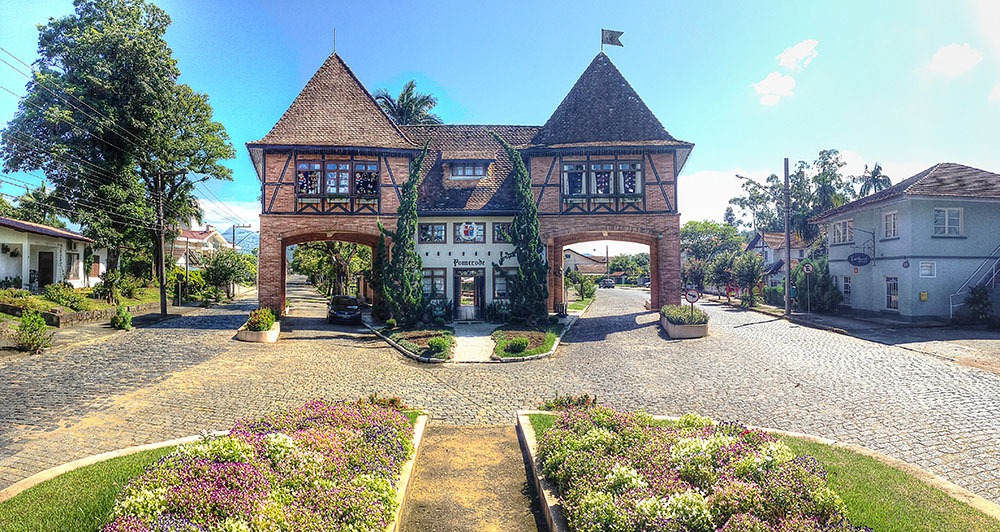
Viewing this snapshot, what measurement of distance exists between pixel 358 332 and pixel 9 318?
13.2m

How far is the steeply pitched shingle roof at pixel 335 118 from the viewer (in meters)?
24.7

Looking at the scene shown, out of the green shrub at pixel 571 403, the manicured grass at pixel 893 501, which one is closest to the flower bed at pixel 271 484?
the green shrub at pixel 571 403

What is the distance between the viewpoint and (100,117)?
29766mm

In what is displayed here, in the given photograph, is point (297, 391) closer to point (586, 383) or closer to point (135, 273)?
point (586, 383)

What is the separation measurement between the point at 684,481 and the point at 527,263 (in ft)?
54.8

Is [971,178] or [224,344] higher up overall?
[971,178]

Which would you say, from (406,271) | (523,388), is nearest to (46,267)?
(406,271)

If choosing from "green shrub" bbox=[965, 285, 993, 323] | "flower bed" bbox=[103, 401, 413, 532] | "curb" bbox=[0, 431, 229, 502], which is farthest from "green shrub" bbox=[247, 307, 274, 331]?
"green shrub" bbox=[965, 285, 993, 323]

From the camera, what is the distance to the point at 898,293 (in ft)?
77.6

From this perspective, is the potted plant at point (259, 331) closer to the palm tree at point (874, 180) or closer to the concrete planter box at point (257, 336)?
the concrete planter box at point (257, 336)

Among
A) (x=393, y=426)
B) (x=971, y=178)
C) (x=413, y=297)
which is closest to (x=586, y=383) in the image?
(x=393, y=426)

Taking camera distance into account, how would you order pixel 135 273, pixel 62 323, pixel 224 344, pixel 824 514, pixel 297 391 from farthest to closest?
pixel 135 273, pixel 62 323, pixel 224 344, pixel 297 391, pixel 824 514

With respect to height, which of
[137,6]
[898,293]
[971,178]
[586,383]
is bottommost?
[586,383]

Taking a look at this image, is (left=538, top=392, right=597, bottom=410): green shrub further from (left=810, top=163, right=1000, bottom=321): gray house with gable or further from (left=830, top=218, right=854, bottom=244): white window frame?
(left=830, top=218, right=854, bottom=244): white window frame
